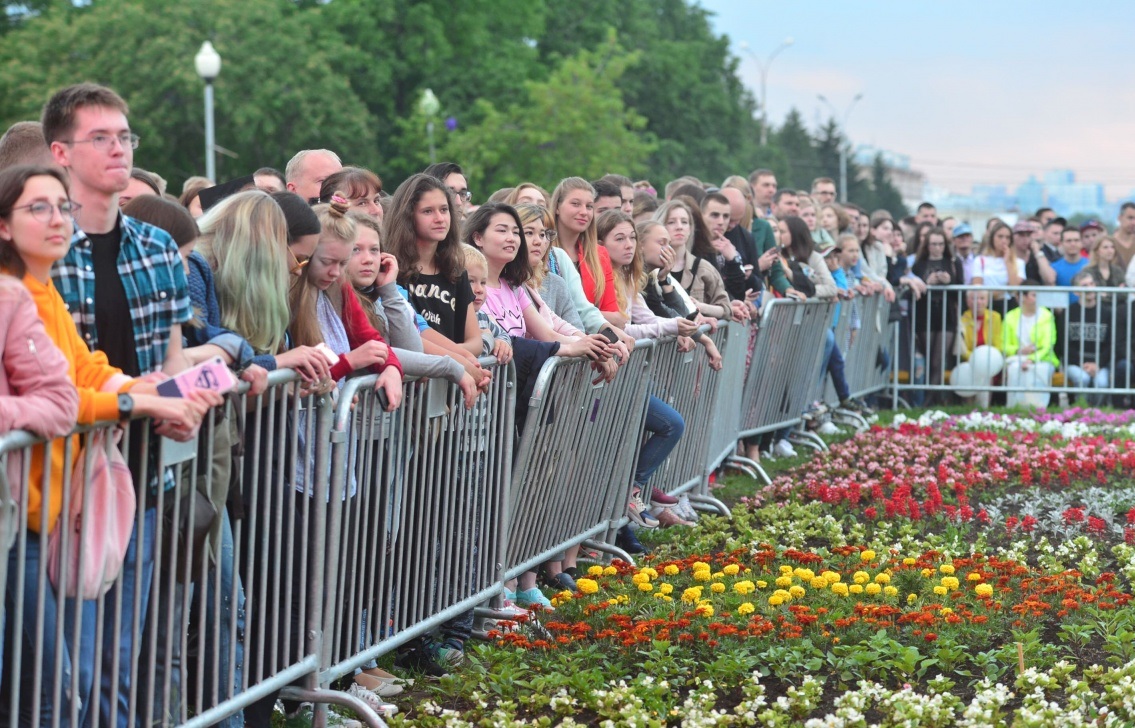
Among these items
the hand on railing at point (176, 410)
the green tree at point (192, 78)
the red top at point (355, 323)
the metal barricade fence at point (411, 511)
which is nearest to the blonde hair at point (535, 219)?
the metal barricade fence at point (411, 511)

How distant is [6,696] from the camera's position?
13.0 feet

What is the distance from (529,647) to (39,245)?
9.71ft

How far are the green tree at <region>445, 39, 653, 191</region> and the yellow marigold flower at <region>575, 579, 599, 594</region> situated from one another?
3724cm

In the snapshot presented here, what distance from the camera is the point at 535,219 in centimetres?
804

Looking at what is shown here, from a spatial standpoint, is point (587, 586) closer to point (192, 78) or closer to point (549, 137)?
point (192, 78)

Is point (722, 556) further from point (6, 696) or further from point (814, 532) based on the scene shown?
point (6, 696)

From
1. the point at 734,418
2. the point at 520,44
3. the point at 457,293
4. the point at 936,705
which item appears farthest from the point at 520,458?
the point at 520,44

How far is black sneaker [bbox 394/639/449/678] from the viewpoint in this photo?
6.30 metres

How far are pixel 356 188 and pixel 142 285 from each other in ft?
8.96

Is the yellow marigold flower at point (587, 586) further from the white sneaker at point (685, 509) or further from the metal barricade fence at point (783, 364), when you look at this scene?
the metal barricade fence at point (783, 364)

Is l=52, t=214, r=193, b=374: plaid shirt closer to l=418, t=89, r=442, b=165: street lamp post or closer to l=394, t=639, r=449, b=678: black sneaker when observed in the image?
l=394, t=639, r=449, b=678: black sneaker

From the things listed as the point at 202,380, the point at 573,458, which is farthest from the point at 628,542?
the point at 202,380

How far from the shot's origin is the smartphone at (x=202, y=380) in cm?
416

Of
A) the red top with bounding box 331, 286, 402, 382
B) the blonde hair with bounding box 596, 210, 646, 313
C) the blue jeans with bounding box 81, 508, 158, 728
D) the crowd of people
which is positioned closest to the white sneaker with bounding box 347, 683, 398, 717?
the crowd of people
